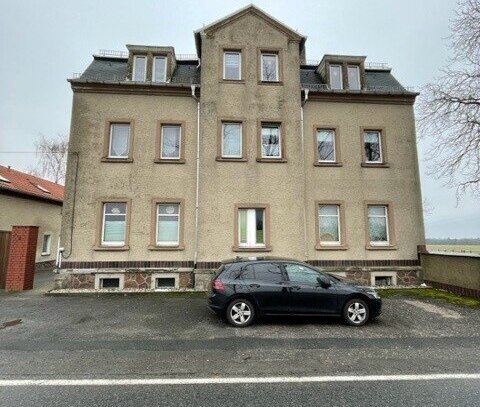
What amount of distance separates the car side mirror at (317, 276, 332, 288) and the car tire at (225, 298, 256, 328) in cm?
176

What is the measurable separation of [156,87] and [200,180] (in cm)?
456

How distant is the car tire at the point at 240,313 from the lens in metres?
7.23

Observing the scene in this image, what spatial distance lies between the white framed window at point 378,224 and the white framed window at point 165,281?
8.61m

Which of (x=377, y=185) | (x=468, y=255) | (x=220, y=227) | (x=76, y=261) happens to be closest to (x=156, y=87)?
(x=220, y=227)

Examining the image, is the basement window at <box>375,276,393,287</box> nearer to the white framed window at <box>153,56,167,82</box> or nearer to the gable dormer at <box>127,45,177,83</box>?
the gable dormer at <box>127,45,177,83</box>

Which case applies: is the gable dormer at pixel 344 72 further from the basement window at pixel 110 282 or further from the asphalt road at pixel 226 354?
the basement window at pixel 110 282

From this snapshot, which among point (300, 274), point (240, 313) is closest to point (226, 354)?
point (240, 313)

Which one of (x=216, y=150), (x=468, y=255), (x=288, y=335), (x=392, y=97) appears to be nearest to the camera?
(x=288, y=335)

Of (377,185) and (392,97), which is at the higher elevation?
(392,97)

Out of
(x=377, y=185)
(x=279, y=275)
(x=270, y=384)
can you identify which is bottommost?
(x=270, y=384)

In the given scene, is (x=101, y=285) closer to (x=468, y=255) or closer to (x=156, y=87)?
(x=156, y=87)

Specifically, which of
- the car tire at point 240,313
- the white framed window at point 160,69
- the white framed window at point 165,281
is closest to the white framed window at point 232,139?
the white framed window at point 160,69

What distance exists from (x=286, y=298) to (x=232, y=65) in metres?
11.0

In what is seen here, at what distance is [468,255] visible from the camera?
10.8 m
